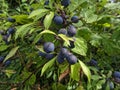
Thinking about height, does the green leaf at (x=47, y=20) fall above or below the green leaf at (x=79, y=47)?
above

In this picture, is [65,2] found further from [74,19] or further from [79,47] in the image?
[79,47]

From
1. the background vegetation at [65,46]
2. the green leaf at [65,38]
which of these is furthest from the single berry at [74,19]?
the green leaf at [65,38]

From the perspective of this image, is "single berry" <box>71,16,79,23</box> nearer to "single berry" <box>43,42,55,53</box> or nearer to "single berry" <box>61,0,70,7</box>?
"single berry" <box>61,0,70,7</box>

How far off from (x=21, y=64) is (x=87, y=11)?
0.47m

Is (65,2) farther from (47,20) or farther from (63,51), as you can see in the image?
(63,51)

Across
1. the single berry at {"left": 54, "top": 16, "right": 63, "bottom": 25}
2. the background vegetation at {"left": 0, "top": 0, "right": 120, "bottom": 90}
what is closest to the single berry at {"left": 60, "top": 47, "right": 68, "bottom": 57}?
the background vegetation at {"left": 0, "top": 0, "right": 120, "bottom": 90}

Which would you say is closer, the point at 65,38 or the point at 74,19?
the point at 65,38

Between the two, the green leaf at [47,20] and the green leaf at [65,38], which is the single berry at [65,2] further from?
the green leaf at [65,38]

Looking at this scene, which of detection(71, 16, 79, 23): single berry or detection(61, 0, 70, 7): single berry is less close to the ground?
detection(61, 0, 70, 7): single berry

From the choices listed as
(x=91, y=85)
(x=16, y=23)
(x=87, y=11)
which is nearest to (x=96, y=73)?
(x=91, y=85)

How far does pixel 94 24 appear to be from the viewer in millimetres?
1613

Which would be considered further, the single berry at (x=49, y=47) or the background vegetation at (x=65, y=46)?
the background vegetation at (x=65, y=46)

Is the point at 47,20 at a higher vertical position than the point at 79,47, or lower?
higher

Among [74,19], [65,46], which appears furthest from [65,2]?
[65,46]
